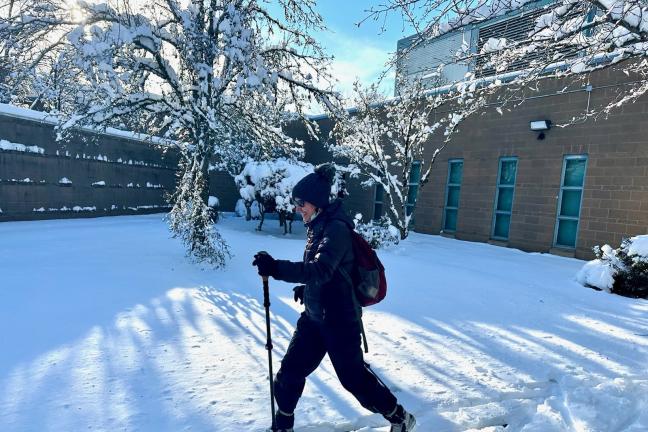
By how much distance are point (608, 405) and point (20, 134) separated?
13.6m

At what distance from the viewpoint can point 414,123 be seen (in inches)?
425

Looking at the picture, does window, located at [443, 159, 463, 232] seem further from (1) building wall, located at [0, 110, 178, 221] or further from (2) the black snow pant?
(2) the black snow pant

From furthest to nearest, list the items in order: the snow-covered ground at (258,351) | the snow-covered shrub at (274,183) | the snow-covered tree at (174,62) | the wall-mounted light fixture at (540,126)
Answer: the snow-covered shrub at (274,183) < the wall-mounted light fixture at (540,126) < the snow-covered tree at (174,62) < the snow-covered ground at (258,351)

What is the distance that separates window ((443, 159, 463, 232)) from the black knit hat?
35.9 feet

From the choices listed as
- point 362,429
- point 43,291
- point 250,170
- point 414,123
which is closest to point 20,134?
point 250,170

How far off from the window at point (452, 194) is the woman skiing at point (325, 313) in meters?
11.0

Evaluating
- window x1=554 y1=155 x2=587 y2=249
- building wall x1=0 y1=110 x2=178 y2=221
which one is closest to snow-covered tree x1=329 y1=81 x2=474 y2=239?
window x1=554 y1=155 x2=587 y2=249

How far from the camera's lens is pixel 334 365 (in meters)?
2.10

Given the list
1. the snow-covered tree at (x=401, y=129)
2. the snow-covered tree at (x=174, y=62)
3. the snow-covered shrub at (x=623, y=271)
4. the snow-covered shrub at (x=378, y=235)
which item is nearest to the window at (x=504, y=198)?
the snow-covered tree at (x=401, y=129)

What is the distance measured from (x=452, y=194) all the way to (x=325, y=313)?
37.3 ft

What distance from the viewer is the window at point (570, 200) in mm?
9586

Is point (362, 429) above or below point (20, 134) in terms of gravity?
below

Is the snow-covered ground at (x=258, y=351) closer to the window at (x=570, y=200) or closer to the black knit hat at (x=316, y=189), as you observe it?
the black knit hat at (x=316, y=189)

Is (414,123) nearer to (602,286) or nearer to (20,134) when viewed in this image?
(602,286)
